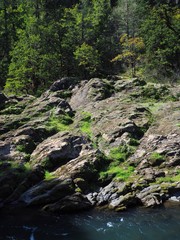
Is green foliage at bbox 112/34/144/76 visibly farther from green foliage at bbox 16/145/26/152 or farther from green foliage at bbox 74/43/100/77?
green foliage at bbox 16/145/26/152

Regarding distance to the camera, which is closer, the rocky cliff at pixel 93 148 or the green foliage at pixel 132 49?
the rocky cliff at pixel 93 148

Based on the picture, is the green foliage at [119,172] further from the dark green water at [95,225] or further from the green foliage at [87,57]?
the green foliage at [87,57]

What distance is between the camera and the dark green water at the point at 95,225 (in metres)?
20.0

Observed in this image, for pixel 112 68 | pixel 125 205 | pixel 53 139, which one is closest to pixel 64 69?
pixel 112 68

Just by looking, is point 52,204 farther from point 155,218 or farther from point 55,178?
point 155,218

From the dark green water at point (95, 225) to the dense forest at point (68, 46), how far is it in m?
35.3

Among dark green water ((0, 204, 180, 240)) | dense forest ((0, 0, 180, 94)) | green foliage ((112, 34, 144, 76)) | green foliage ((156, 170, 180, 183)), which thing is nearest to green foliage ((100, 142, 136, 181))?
green foliage ((156, 170, 180, 183))

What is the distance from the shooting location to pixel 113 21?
88.2m

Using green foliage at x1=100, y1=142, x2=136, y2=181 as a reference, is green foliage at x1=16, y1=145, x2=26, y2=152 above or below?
above

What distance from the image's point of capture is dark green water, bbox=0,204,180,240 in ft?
65.8

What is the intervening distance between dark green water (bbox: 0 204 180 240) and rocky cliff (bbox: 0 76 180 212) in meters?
1.29

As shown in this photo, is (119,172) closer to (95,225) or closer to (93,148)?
(93,148)

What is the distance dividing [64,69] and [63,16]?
9.53 m

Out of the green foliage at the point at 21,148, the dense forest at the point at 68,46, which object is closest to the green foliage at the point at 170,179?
the green foliage at the point at 21,148
